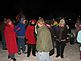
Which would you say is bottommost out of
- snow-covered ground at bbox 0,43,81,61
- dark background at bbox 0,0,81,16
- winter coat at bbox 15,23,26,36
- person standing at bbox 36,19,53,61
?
snow-covered ground at bbox 0,43,81,61

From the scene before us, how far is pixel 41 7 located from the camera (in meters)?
48.4

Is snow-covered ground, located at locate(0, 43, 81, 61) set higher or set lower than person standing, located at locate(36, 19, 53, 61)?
lower

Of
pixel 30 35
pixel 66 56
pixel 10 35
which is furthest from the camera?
pixel 66 56

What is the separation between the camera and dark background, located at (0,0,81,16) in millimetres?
44781

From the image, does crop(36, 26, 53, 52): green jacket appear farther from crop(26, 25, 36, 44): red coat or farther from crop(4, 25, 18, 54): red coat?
crop(26, 25, 36, 44): red coat

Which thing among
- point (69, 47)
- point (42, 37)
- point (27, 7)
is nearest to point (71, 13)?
point (27, 7)

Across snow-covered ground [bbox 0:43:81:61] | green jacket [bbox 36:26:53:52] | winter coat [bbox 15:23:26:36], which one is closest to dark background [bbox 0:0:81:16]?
snow-covered ground [bbox 0:43:81:61]

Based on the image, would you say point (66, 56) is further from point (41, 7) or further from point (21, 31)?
point (41, 7)

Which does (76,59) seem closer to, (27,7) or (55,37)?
(55,37)

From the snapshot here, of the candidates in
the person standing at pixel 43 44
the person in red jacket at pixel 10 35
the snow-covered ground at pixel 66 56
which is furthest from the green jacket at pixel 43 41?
the snow-covered ground at pixel 66 56

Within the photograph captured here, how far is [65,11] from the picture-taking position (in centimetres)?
4612

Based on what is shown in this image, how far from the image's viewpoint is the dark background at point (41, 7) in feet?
147

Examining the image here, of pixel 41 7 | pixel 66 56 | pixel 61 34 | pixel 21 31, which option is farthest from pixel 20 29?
pixel 41 7

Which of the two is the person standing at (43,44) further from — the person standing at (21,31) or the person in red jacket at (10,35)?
the person standing at (21,31)
